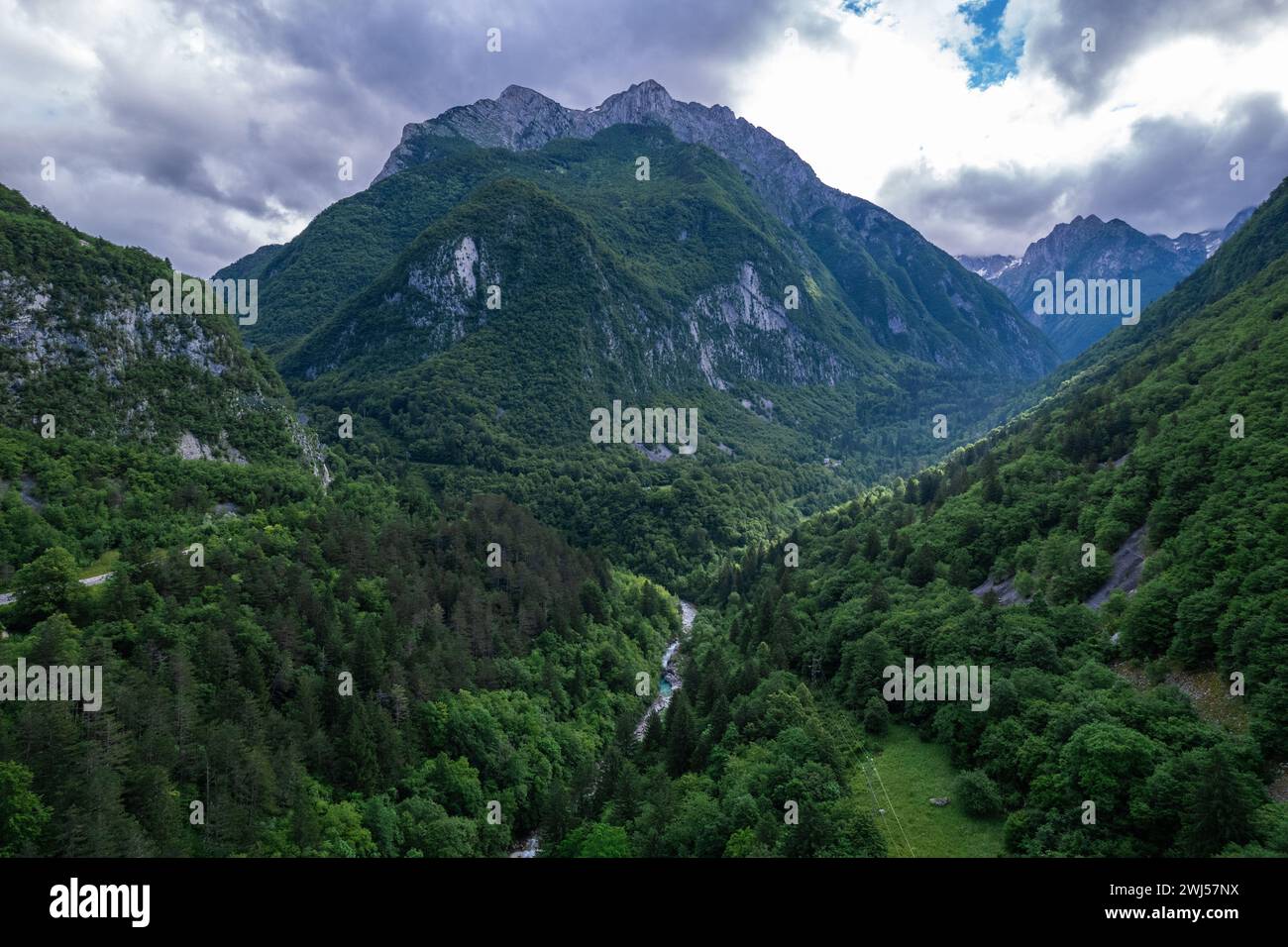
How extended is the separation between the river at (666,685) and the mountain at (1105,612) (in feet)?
36.3

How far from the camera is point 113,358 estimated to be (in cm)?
11400

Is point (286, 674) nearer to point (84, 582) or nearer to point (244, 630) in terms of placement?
point (244, 630)

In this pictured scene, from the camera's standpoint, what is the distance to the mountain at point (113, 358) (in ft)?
335

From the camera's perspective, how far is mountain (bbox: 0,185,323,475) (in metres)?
102

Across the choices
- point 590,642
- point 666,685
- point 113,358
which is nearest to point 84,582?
point 113,358

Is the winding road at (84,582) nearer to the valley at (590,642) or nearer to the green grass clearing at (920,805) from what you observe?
the valley at (590,642)

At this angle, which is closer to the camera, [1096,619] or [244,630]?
[1096,619]

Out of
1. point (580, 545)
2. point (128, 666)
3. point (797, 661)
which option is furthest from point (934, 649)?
point (580, 545)

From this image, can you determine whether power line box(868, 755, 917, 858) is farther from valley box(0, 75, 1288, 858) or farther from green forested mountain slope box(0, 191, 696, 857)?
green forested mountain slope box(0, 191, 696, 857)

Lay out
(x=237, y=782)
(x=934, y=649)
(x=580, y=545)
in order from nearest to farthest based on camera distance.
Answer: (x=237, y=782), (x=934, y=649), (x=580, y=545)

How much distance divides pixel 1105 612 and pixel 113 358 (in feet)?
474
